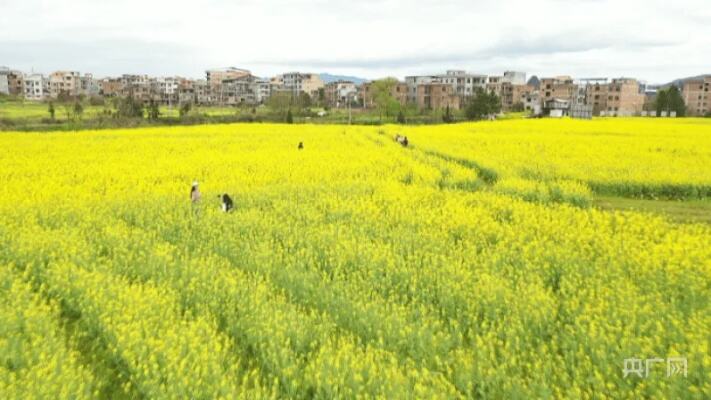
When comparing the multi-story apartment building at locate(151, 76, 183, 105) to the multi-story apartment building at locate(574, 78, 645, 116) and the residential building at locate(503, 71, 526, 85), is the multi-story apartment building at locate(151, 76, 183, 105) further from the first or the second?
the multi-story apartment building at locate(574, 78, 645, 116)

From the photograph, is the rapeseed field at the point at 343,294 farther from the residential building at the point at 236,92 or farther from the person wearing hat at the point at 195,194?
the residential building at the point at 236,92

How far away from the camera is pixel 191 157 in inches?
946

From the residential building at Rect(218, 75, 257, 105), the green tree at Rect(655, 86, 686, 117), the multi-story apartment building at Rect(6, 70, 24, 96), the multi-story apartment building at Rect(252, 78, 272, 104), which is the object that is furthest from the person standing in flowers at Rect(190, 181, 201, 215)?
the multi-story apartment building at Rect(6, 70, 24, 96)

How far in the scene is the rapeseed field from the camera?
5414mm

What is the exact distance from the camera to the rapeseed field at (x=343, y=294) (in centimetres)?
541

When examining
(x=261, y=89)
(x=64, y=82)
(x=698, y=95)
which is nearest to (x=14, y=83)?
(x=64, y=82)

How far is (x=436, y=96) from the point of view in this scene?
11056 cm

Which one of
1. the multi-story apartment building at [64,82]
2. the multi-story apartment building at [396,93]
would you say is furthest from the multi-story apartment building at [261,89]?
the multi-story apartment building at [64,82]

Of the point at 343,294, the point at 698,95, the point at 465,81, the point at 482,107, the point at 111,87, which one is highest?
the point at 465,81

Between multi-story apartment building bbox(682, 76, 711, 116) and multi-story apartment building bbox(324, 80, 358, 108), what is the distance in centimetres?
7606

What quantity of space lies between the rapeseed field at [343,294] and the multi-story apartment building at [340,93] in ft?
389

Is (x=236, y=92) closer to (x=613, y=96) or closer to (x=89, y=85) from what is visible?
(x=89, y=85)

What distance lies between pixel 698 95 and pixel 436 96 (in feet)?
202

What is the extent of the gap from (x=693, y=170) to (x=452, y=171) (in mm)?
8806
